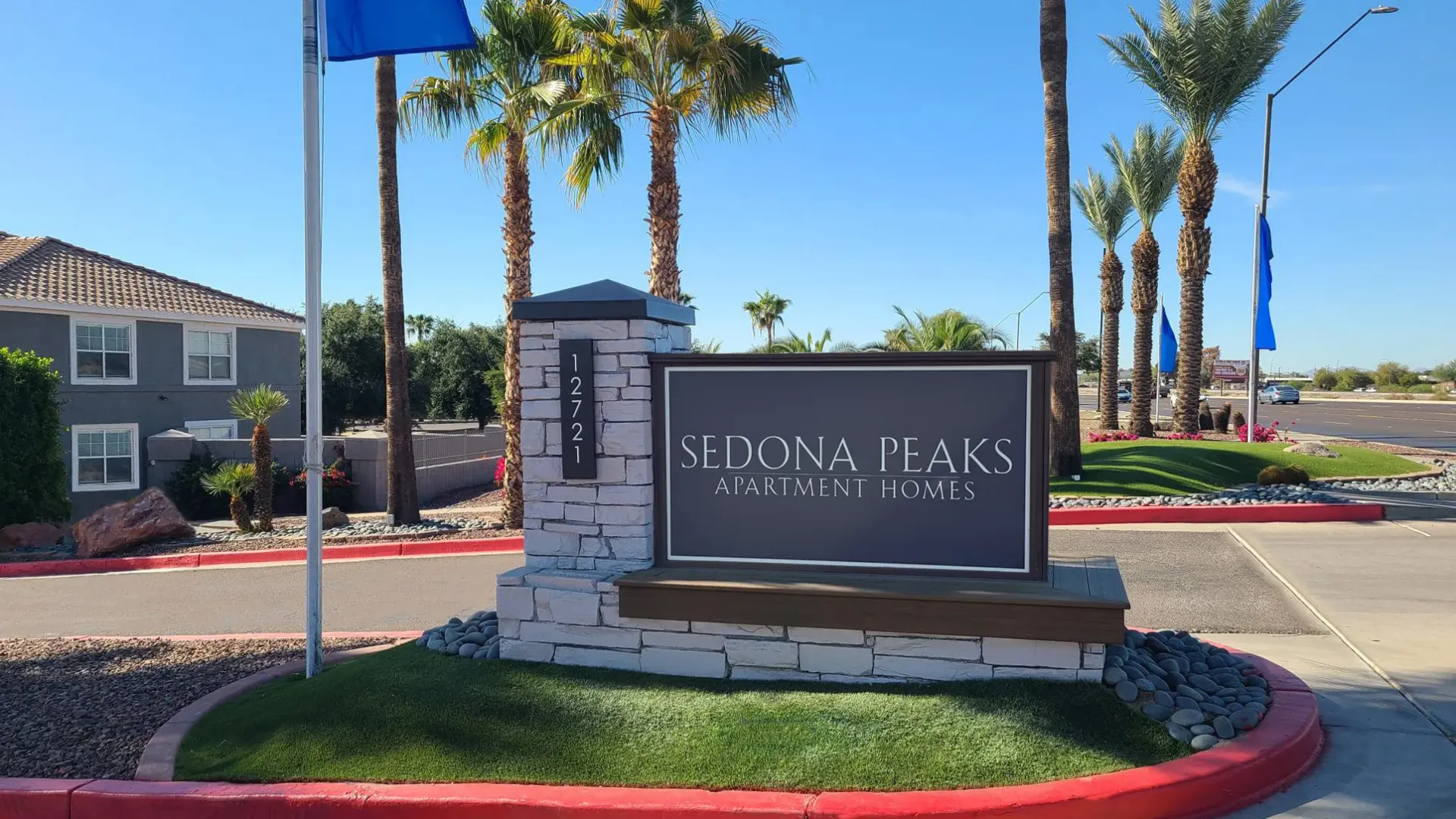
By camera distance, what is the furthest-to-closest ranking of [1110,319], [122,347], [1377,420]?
[1377,420] → [1110,319] → [122,347]

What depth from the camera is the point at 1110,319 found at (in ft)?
111

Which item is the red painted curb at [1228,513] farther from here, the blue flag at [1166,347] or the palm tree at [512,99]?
the blue flag at [1166,347]

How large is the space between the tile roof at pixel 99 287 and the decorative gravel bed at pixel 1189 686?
2324cm

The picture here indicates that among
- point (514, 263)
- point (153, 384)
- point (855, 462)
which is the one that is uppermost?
point (514, 263)

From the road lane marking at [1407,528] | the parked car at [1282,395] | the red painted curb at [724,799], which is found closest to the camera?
the red painted curb at [724,799]

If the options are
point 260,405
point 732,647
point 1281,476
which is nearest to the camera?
point 732,647

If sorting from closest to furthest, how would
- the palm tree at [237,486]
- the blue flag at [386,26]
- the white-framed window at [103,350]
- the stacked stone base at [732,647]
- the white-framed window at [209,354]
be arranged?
the stacked stone base at [732,647], the blue flag at [386,26], the palm tree at [237,486], the white-framed window at [103,350], the white-framed window at [209,354]

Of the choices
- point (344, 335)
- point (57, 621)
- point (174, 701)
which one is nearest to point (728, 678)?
point (174, 701)

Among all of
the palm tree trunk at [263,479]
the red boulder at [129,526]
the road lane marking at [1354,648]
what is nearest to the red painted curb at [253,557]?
the red boulder at [129,526]

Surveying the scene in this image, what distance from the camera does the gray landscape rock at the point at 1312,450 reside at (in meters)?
18.7

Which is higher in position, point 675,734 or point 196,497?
point 675,734

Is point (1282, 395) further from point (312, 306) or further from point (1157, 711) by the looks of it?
point (312, 306)

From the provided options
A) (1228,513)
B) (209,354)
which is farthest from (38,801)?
(209,354)

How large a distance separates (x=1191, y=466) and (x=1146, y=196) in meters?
16.8
